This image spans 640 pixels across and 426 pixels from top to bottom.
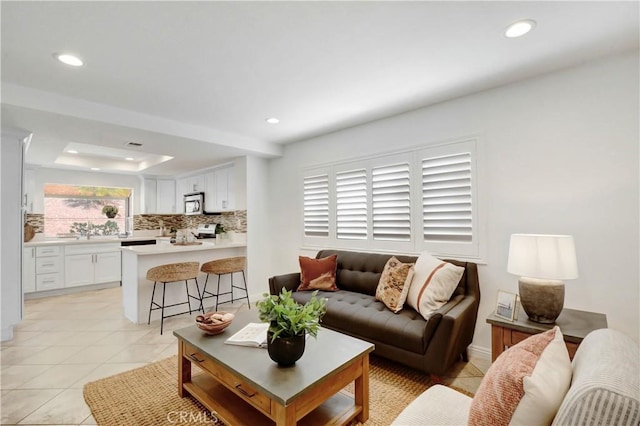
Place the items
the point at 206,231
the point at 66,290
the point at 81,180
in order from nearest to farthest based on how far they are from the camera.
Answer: the point at 66,290
the point at 81,180
the point at 206,231

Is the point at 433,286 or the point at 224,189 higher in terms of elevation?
the point at 224,189

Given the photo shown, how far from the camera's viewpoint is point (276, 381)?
1518 mm

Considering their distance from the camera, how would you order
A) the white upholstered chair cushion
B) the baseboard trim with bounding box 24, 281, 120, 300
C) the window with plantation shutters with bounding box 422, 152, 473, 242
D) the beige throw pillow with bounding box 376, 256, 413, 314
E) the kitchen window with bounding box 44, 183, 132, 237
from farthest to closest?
the kitchen window with bounding box 44, 183, 132, 237
the baseboard trim with bounding box 24, 281, 120, 300
the window with plantation shutters with bounding box 422, 152, 473, 242
the beige throw pillow with bounding box 376, 256, 413, 314
the white upholstered chair cushion

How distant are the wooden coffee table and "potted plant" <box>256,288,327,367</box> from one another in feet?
0.26

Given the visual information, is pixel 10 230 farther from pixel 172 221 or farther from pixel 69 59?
pixel 172 221

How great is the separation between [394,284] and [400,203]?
3.22ft

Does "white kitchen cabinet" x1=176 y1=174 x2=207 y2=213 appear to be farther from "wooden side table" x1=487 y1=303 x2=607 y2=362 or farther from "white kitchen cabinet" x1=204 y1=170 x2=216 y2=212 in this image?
"wooden side table" x1=487 y1=303 x2=607 y2=362

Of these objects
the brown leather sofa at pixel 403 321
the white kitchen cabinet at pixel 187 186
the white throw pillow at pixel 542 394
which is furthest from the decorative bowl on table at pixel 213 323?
the white kitchen cabinet at pixel 187 186

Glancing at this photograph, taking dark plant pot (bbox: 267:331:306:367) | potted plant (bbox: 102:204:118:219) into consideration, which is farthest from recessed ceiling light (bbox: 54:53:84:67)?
potted plant (bbox: 102:204:118:219)

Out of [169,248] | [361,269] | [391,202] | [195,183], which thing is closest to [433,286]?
[361,269]

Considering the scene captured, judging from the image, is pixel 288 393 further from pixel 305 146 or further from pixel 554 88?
pixel 305 146

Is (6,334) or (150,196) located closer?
(6,334)

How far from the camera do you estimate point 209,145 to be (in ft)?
13.2

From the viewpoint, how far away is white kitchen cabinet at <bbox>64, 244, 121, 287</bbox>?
5242 mm
